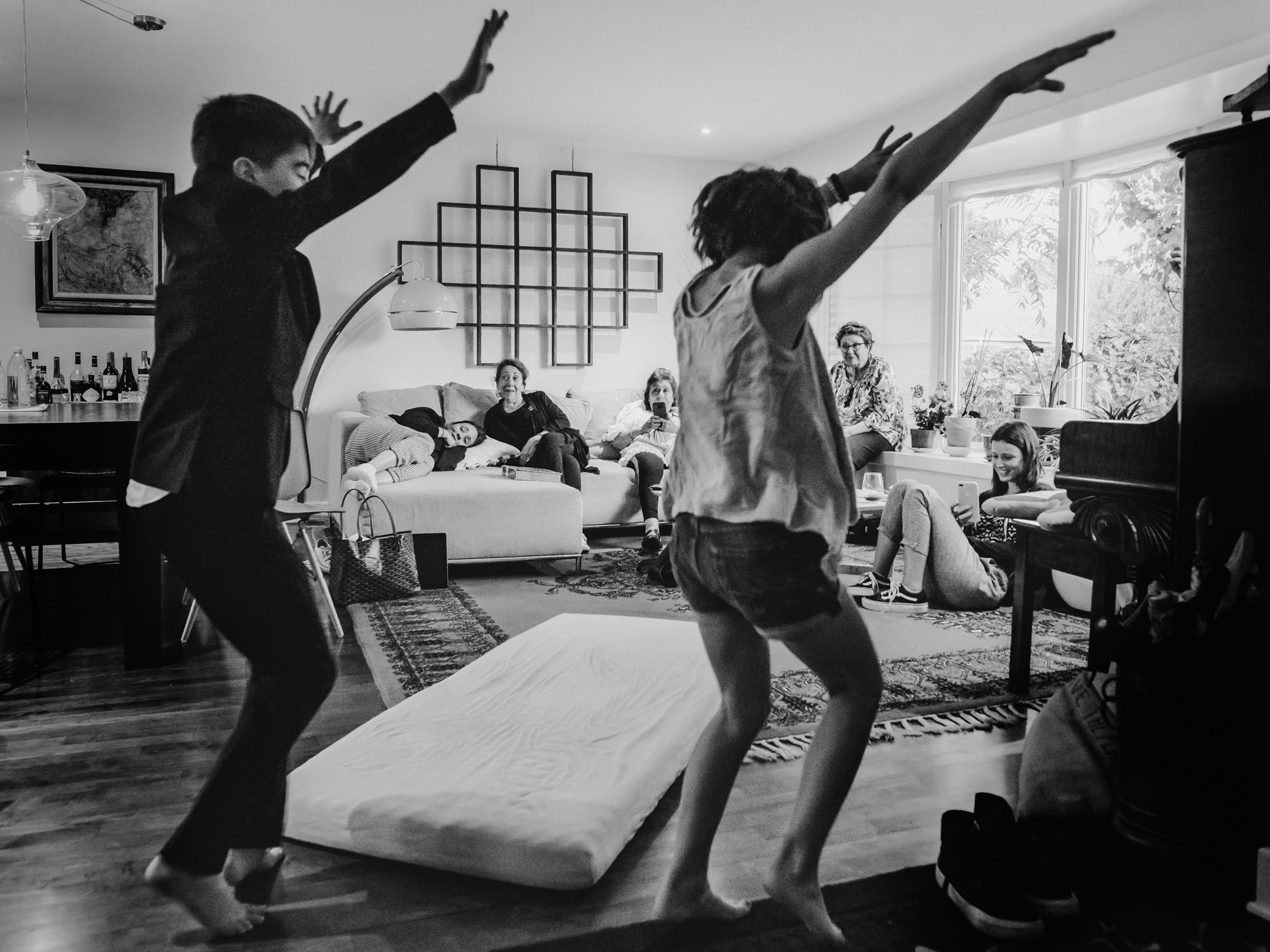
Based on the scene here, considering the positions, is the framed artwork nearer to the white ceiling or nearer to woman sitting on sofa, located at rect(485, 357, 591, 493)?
the white ceiling

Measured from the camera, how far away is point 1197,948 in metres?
1.61

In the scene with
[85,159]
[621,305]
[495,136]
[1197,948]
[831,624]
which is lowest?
[1197,948]

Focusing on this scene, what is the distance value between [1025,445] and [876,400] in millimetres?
1907

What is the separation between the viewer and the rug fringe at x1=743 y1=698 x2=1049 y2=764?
2.44m

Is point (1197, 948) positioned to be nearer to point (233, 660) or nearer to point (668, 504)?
point (668, 504)

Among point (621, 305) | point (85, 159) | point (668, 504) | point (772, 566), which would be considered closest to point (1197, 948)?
point (772, 566)

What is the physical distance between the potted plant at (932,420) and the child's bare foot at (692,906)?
4.90 meters

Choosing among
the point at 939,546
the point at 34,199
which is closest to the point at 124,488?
the point at 34,199

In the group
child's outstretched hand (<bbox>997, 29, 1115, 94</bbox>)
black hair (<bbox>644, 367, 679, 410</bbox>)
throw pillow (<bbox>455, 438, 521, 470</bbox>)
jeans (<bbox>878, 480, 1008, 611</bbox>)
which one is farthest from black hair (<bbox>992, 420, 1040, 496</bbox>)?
child's outstretched hand (<bbox>997, 29, 1115, 94</bbox>)

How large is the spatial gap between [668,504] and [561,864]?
0.71 metres

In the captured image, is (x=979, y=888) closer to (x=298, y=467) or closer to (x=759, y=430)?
(x=759, y=430)

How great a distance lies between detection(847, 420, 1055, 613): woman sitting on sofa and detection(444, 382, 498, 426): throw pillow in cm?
289

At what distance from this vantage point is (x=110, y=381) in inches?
235

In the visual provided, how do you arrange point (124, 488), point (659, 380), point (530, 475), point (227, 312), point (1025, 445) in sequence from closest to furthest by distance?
point (227, 312)
point (124, 488)
point (1025, 445)
point (530, 475)
point (659, 380)
